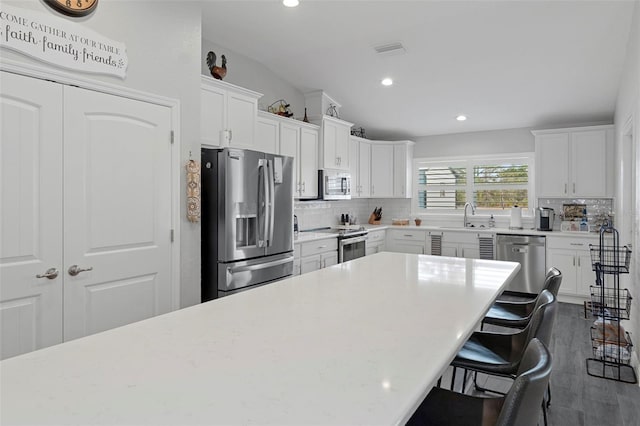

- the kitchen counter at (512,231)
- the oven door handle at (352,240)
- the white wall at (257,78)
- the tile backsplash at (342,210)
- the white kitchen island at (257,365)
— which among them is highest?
the white wall at (257,78)

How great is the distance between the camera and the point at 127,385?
949 mm

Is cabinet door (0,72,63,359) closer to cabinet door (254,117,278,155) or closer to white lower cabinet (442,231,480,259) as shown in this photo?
cabinet door (254,117,278,155)

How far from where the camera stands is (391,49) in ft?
13.5

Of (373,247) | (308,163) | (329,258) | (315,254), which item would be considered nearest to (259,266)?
(315,254)

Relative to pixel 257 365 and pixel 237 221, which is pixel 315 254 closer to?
pixel 237 221

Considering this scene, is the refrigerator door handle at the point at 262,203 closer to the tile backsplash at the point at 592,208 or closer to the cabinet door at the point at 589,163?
the cabinet door at the point at 589,163

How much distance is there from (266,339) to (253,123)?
303 centimetres

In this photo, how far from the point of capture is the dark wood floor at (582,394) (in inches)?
95.7

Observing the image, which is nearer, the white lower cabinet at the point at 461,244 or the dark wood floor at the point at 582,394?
the dark wood floor at the point at 582,394

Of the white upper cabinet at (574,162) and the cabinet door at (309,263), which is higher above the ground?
the white upper cabinet at (574,162)

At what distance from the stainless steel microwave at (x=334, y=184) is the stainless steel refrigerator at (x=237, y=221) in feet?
4.98

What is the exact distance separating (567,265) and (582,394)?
109 inches

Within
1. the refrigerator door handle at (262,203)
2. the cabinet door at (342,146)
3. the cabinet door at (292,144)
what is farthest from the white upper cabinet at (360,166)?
the refrigerator door handle at (262,203)

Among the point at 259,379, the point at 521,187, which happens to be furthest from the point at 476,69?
the point at 259,379
